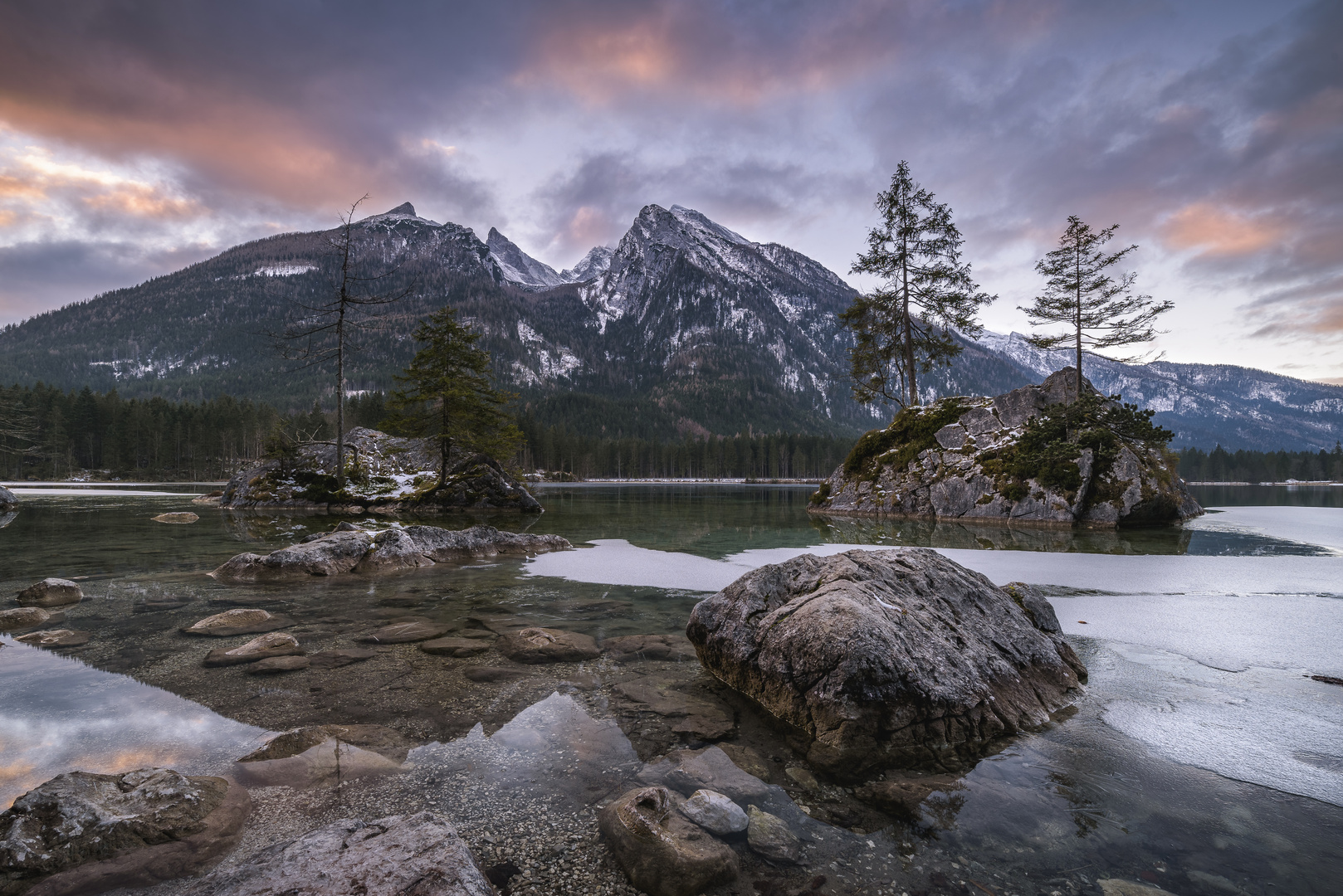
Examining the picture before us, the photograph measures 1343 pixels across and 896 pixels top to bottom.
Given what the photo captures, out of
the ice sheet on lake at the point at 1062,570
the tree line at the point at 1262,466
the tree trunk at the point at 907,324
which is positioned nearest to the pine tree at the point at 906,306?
the tree trunk at the point at 907,324

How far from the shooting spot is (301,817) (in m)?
3.15

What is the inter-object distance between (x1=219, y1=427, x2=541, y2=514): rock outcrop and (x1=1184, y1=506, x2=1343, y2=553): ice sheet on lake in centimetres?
2943

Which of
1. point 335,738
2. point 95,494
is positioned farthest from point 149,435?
point 335,738

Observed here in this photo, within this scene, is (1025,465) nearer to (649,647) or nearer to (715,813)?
(649,647)

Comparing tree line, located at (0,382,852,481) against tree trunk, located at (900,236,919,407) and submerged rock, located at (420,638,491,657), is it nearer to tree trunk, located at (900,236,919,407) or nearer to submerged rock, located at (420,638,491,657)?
tree trunk, located at (900,236,919,407)

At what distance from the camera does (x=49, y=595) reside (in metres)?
8.48

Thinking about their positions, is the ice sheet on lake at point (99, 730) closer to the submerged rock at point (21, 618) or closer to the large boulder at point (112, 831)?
the large boulder at point (112, 831)

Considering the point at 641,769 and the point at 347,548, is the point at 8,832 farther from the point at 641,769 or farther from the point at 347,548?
the point at 347,548

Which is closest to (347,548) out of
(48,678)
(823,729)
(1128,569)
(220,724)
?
(48,678)

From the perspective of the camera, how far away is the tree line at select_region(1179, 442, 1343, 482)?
122438 millimetres

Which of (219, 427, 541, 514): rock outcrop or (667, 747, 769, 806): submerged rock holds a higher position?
(219, 427, 541, 514): rock outcrop

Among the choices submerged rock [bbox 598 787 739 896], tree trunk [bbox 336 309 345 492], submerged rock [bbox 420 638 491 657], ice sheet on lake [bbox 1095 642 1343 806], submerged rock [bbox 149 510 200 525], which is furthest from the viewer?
tree trunk [bbox 336 309 345 492]

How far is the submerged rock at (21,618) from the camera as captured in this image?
7.07m

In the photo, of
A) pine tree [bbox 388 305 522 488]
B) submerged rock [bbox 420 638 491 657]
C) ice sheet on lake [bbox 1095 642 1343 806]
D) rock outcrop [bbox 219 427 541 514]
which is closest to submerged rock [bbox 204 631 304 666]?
submerged rock [bbox 420 638 491 657]
